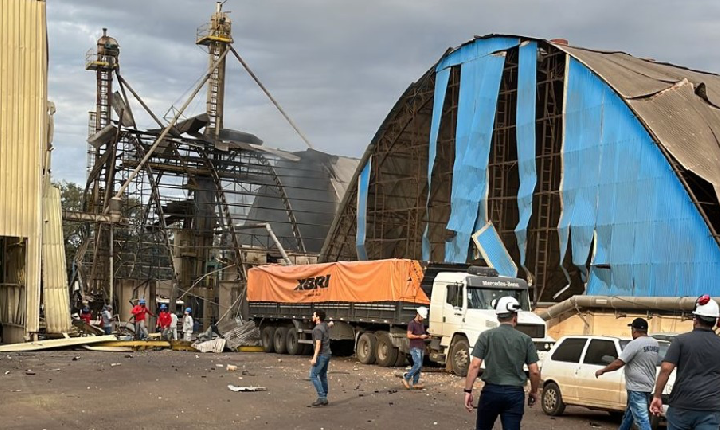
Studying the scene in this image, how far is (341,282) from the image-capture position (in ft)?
101

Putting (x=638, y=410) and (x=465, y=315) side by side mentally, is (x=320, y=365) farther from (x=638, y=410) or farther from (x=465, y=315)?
(x=465, y=315)

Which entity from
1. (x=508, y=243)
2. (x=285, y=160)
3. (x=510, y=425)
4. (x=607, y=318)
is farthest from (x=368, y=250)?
(x=510, y=425)

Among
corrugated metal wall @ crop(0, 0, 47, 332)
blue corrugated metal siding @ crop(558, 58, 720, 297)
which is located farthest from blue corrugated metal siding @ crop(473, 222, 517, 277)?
corrugated metal wall @ crop(0, 0, 47, 332)

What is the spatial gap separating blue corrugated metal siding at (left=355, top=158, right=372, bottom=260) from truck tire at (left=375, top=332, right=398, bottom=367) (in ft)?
49.3

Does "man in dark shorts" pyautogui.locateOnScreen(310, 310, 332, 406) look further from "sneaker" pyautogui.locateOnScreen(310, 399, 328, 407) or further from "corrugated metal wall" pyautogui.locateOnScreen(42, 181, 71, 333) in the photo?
"corrugated metal wall" pyautogui.locateOnScreen(42, 181, 71, 333)

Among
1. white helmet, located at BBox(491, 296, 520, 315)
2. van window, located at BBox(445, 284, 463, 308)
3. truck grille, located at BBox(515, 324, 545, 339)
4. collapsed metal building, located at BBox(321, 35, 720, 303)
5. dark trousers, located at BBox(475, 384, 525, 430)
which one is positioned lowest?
truck grille, located at BBox(515, 324, 545, 339)

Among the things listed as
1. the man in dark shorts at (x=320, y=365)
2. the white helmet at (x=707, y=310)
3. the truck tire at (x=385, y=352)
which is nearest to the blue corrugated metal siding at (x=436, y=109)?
the truck tire at (x=385, y=352)

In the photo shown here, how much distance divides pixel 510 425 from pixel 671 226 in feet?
69.5

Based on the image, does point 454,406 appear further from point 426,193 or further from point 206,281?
point 206,281

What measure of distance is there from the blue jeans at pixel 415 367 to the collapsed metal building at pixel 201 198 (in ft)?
94.6

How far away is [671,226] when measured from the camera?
2841cm

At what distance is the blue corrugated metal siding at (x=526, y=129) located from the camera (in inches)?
1350

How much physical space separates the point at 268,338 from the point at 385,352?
29.2 feet

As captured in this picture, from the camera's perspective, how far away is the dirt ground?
1416 centimetres
